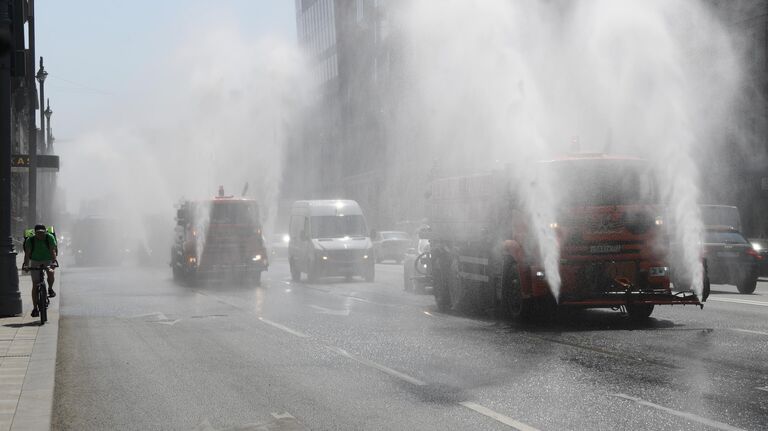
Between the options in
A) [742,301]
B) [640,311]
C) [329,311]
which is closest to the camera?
[640,311]

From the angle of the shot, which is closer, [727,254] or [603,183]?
[603,183]

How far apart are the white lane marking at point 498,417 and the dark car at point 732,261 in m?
17.3

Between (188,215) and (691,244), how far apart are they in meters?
18.3

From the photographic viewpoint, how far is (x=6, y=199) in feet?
58.5

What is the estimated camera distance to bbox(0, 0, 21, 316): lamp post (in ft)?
57.1

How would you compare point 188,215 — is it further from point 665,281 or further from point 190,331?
point 665,281

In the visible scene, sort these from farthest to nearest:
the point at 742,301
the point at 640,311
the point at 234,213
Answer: the point at 234,213 → the point at 742,301 → the point at 640,311

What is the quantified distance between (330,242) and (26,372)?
72.5 ft

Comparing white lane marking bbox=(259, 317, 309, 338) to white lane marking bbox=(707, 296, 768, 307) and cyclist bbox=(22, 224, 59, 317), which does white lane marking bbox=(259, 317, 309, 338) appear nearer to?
cyclist bbox=(22, 224, 59, 317)

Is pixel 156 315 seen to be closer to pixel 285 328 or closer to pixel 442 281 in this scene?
pixel 285 328

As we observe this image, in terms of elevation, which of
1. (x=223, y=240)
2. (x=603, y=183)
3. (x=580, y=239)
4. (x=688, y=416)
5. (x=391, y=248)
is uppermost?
(x=603, y=183)

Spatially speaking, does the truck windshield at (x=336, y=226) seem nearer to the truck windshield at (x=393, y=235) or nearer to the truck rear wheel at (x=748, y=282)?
the truck rear wheel at (x=748, y=282)

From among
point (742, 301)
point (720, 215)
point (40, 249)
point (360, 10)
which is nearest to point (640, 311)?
point (742, 301)

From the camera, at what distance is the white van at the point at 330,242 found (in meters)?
32.1
